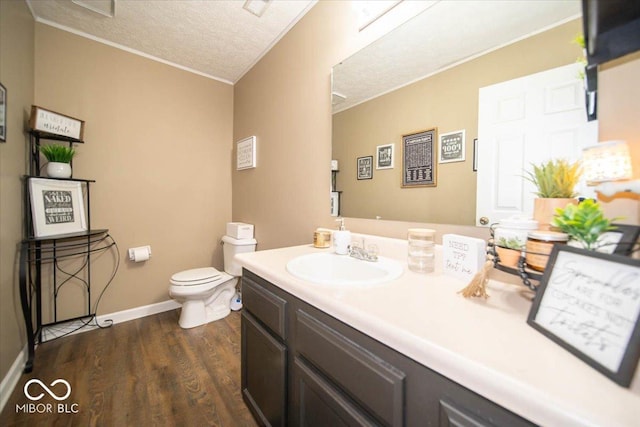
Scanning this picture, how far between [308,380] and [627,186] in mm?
1022

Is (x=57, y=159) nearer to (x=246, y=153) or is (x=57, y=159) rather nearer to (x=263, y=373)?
(x=246, y=153)

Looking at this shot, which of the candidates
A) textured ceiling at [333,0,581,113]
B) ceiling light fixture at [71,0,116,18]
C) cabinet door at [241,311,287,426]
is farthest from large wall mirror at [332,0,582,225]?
ceiling light fixture at [71,0,116,18]

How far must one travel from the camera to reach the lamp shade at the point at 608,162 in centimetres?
60

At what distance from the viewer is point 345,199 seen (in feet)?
4.94

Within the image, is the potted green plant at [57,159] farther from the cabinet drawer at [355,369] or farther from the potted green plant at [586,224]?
the potted green plant at [586,224]

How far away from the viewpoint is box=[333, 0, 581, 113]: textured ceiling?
82 centimetres

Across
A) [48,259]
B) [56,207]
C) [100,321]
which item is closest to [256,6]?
[56,207]

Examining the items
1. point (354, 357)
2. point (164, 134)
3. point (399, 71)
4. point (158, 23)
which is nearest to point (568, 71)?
point (399, 71)

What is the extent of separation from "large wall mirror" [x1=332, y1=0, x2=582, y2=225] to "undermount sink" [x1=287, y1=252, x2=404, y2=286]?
0.93ft

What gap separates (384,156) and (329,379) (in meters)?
1.01

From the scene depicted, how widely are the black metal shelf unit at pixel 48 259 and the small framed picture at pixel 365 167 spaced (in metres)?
2.06

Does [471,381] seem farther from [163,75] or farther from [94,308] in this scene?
[163,75]

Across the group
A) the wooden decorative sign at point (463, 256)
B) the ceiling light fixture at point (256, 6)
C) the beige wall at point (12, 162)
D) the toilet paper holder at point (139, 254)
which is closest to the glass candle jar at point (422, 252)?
the wooden decorative sign at point (463, 256)

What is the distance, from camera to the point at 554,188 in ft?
2.37
